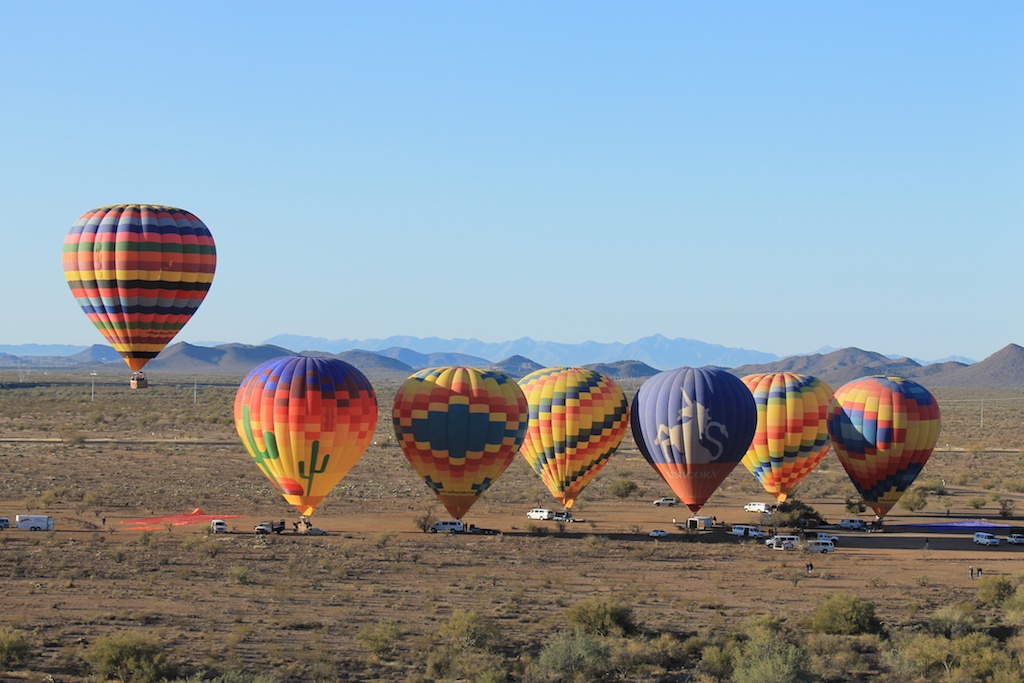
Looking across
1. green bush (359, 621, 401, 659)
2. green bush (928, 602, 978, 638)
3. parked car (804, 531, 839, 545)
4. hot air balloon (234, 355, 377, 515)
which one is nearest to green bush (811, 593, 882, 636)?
Answer: green bush (928, 602, 978, 638)

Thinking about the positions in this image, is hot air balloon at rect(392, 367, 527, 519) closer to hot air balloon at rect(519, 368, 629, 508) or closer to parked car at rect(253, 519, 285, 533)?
hot air balloon at rect(519, 368, 629, 508)

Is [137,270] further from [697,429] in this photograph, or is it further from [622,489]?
[622,489]

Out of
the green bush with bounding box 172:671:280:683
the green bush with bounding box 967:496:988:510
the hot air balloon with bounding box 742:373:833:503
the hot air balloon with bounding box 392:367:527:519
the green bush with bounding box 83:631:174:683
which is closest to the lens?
the green bush with bounding box 172:671:280:683

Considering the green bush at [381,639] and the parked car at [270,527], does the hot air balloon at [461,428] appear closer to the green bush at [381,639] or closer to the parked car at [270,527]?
the parked car at [270,527]

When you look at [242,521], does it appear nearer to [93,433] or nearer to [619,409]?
[619,409]

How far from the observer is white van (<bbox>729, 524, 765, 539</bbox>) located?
4547 cm

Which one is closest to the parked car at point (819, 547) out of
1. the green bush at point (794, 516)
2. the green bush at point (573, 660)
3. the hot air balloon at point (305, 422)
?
the green bush at point (794, 516)

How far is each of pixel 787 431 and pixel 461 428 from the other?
45.8 feet

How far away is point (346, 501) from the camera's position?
174ft

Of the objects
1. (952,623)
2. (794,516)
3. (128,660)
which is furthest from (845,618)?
(794,516)

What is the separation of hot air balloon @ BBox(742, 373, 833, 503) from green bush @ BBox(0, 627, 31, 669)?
29601 mm

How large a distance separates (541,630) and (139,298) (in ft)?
70.2

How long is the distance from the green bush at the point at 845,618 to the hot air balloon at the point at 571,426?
16.6 metres

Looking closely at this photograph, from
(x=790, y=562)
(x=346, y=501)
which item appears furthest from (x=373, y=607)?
(x=346, y=501)
